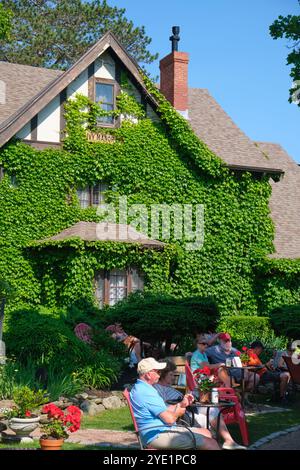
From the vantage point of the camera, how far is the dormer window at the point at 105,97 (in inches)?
962

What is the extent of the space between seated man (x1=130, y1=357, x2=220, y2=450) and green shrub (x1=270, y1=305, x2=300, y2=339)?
34.0 feet

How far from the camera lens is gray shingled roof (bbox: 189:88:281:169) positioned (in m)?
26.0

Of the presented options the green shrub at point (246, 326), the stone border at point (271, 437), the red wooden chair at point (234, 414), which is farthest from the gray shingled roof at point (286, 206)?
the red wooden chair at point (234, 414)

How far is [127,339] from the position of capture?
18.8 m

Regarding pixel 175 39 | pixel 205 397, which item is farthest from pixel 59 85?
pixel 205 397

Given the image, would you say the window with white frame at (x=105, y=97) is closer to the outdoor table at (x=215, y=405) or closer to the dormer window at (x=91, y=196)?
the dormer window at (x=91, y=196)

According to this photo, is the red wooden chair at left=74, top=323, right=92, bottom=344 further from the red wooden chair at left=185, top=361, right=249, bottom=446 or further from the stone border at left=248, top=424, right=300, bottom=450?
the stone border at left=248, top=424, right=300, bottom=450

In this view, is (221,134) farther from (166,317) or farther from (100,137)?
(166,317)

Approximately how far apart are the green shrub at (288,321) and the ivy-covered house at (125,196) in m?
5.59

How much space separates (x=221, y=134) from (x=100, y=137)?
5480 mm

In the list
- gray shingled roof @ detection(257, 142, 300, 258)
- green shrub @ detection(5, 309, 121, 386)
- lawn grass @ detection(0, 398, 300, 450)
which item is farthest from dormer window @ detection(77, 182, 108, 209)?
lawn grass @ detection(0, 398, 300, 450)

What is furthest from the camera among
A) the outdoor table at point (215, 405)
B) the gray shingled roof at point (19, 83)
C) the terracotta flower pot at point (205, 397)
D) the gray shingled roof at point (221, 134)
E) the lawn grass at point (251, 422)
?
the gray shingled roof at point (221, 134)
